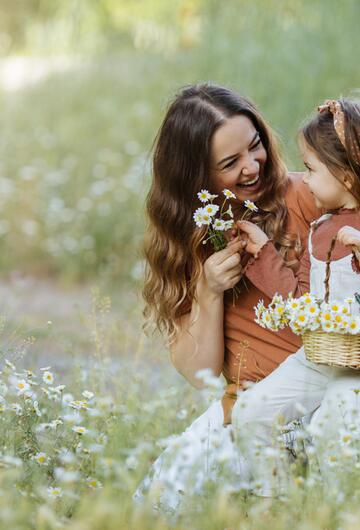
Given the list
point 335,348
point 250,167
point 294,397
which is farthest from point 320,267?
point 250,167

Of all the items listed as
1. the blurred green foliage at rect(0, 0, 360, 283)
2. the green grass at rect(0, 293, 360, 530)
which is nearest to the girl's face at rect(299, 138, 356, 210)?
the green grass at rect(0, 293, 360, 530)

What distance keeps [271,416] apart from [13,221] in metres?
5.44

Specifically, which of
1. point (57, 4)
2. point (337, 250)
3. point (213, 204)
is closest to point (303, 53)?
point (213, 204)

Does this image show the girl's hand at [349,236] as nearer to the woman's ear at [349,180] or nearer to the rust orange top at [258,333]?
the woman's ear at [349,180]

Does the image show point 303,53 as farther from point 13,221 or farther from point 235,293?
point 235,293

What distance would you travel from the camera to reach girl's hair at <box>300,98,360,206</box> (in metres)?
2.82

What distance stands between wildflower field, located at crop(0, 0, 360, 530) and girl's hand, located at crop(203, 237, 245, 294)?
426 millimetres

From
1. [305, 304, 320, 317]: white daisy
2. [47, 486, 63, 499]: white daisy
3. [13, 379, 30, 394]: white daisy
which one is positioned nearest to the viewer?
[47, 486, 63, 499]: white daisy

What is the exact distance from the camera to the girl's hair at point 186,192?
10.3 ft

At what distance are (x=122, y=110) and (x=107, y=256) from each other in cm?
263

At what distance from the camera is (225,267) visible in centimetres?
304

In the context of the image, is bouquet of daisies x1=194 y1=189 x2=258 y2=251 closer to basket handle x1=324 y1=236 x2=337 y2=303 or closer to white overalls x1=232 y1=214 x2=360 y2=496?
white overalls x1=232 y1=214 x2=360 y2=496

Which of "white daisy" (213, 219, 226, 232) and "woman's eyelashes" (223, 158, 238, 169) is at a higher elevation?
"woman's eyelashes" (223, 158, 238, 169)

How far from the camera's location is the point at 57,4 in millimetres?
16938
